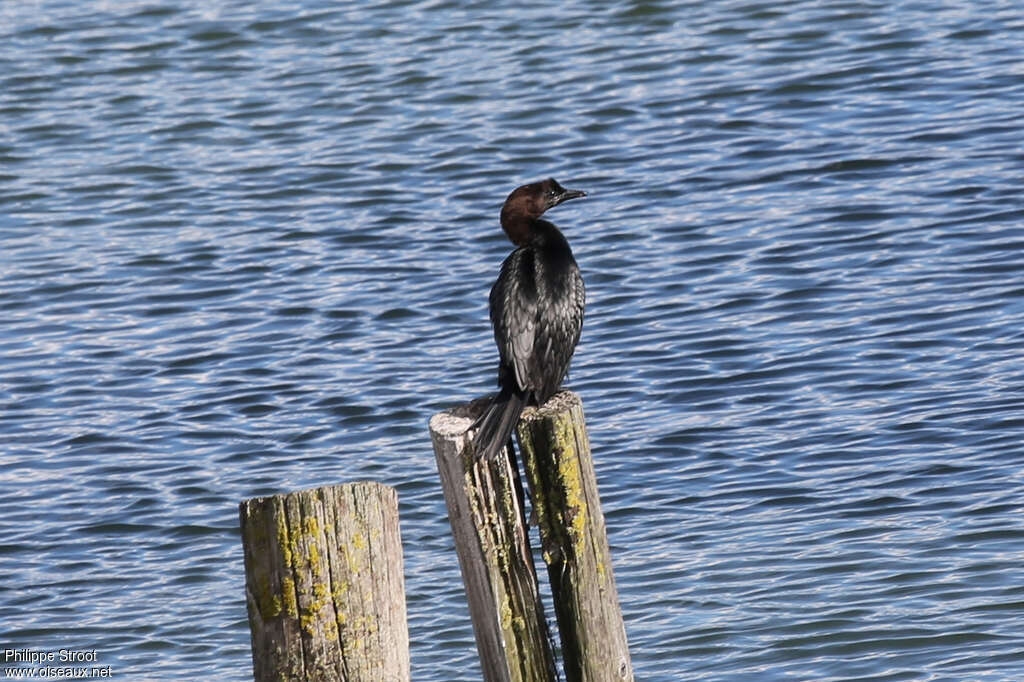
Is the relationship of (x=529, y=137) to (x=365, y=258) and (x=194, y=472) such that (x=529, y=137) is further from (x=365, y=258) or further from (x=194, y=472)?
(x=194, y=472)

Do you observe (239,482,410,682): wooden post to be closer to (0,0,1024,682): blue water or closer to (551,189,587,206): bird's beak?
(551,189,587,206): bird's beak

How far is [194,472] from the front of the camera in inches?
319

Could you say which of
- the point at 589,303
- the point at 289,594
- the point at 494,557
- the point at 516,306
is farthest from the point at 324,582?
the point at 589,303

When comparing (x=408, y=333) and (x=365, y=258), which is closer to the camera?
(x=408, y=333)

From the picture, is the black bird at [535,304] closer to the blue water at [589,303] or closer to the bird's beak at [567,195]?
the bird's beak at [567,195]

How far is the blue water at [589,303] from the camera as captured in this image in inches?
265

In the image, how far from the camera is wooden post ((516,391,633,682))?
4.34 metres

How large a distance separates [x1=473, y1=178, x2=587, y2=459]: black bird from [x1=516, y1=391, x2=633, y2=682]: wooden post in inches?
9.9

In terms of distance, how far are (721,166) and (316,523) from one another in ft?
26.4

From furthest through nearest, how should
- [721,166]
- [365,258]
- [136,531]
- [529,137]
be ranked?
[529,137]
[721,166]
[365,258]
[136,531]

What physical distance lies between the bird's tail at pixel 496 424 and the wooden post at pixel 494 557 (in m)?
0.03

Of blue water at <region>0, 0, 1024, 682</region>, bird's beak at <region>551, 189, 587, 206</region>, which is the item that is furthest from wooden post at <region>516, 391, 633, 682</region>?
blue water at <region>0, 0, 1024, 682</region>

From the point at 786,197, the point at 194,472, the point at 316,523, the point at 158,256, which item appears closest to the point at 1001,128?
the point at 786,197

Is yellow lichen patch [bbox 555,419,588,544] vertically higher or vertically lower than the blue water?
higher
